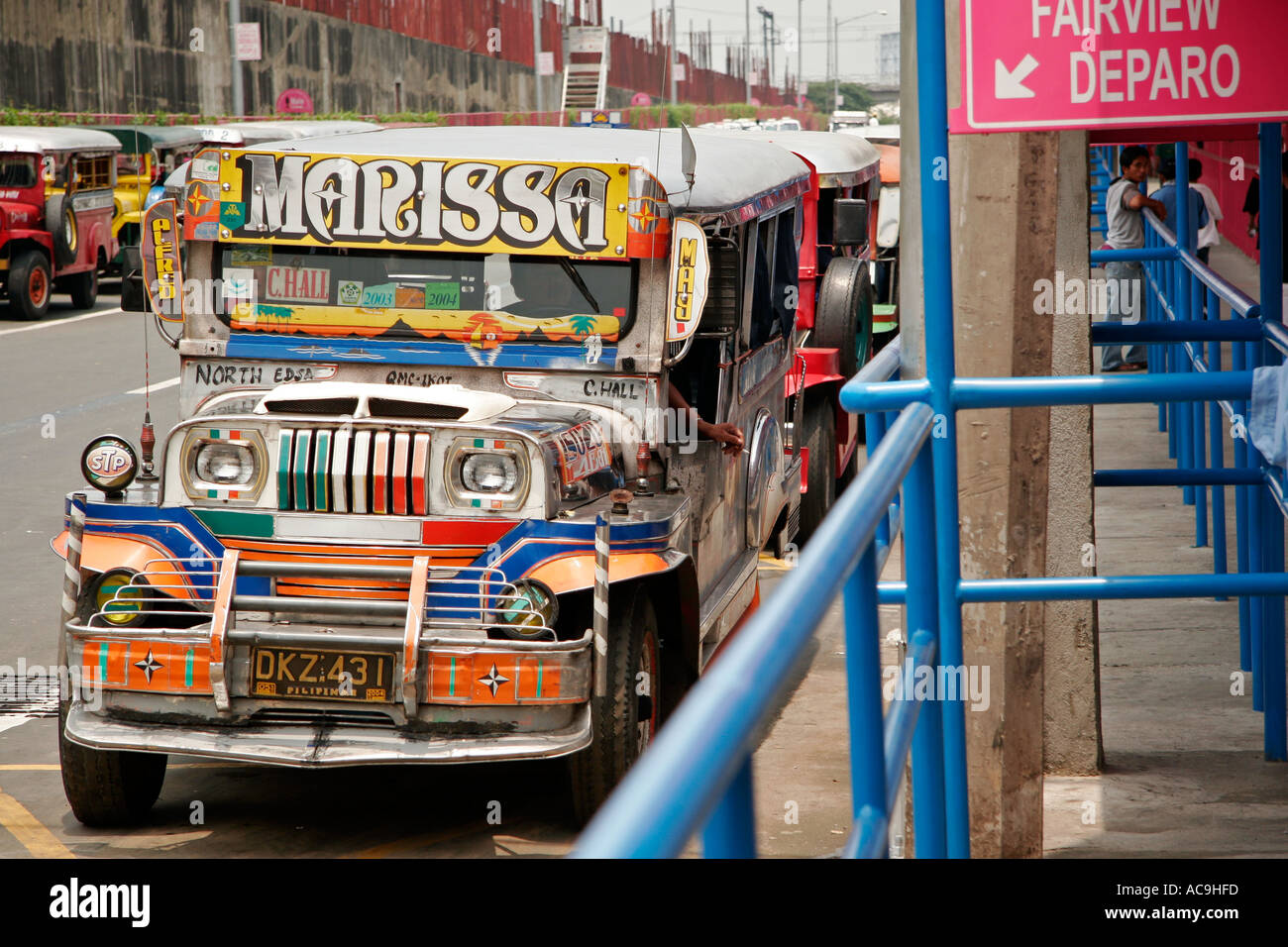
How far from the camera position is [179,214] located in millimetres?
6562

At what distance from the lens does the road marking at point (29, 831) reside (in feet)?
17.9

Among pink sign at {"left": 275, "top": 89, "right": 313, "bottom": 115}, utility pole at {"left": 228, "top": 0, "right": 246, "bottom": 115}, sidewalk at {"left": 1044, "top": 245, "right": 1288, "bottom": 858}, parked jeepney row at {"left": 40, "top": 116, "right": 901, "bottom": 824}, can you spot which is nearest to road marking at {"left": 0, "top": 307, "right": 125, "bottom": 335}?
parked jeepney row at {"left": 40, "top": 116, "right": 901, "bottom": 824}

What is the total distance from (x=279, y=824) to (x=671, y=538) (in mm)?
1723

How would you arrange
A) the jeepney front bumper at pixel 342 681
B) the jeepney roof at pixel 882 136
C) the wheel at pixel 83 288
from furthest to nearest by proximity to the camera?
the wheel at pixel 83 288
the jeepney roof at pixel 882 136
the jeepney front bumper at pixel 342 681

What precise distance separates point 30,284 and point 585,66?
39305 mm

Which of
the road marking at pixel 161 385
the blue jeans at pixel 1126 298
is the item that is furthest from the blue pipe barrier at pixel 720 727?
the road marking at pixel 161 385

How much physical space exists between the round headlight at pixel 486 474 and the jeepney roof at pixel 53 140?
16285mm

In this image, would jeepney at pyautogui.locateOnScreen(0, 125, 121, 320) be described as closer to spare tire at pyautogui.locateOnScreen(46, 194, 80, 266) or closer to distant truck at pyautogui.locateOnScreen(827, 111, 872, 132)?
spare tire at pyautogui.locateOnScreen(46, 194, 80, 266)

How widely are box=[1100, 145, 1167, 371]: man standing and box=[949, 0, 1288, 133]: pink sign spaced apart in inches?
388

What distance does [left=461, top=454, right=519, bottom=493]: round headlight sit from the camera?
5504 mm

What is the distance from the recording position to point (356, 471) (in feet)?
18.0

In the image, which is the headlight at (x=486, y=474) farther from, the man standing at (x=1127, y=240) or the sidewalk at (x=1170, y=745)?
the man standing at (x=1127, y=240)

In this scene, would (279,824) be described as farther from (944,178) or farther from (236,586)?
(944,178)
